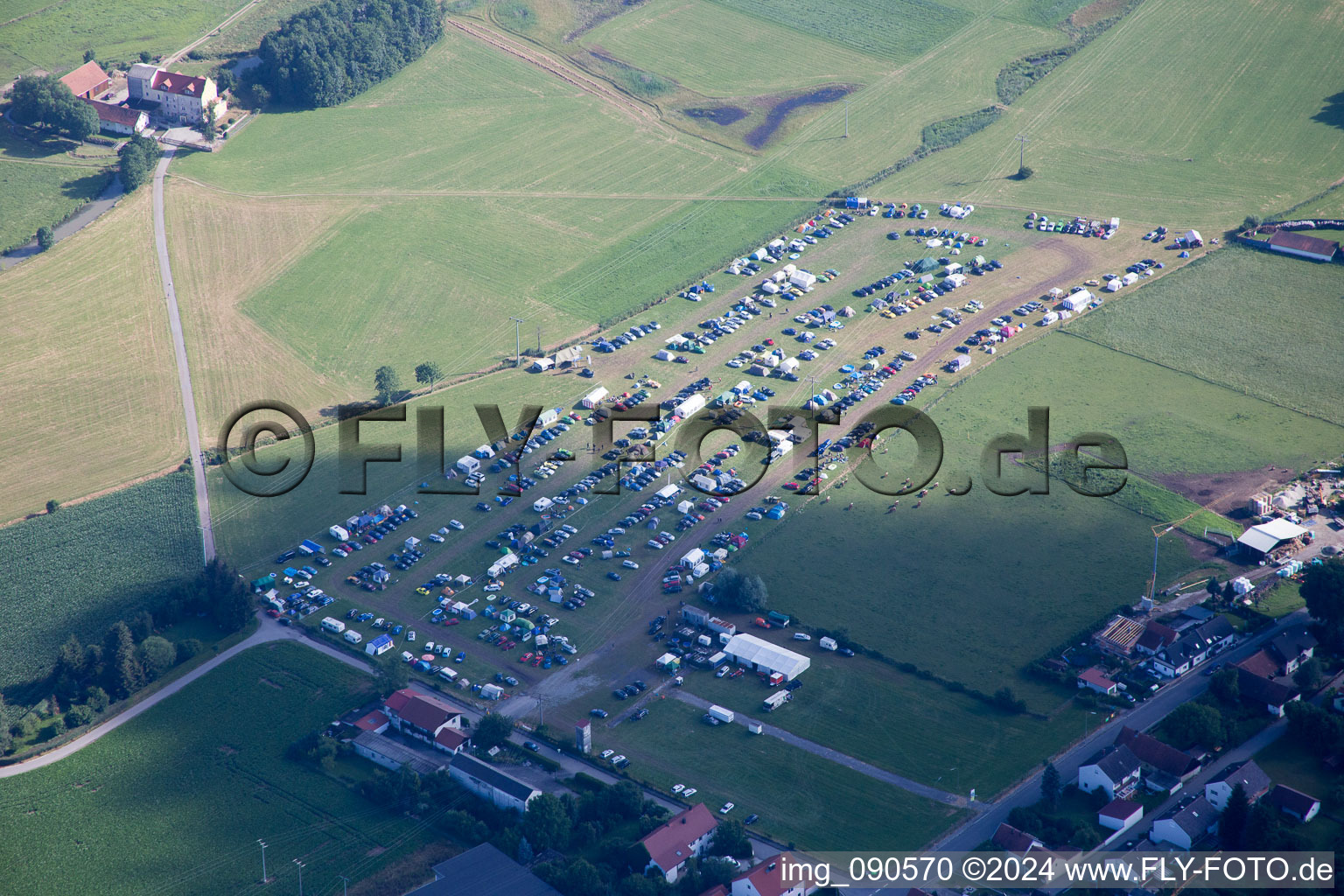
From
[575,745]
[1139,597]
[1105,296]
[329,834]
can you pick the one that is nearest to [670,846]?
[575,745]

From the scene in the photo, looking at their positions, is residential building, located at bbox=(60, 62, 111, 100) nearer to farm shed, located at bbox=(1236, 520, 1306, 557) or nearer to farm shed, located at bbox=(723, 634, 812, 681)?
farm shed, located at bbox=(723, 634, 812, 681)

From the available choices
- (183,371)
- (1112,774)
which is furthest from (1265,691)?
(183,371)

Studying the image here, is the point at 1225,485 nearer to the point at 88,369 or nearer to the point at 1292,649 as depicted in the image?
the point at 1292,649

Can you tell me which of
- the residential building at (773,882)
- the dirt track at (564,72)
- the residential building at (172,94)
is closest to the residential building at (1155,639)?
the residential building at (773,882)

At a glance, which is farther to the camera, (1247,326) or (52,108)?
(52,108)

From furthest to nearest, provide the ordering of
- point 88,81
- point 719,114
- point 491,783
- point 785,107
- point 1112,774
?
Result: point 785,107 → point 719,114 → point 88,81 → point 491,783 → point 1112,774

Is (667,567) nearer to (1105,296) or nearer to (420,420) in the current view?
(420,420)

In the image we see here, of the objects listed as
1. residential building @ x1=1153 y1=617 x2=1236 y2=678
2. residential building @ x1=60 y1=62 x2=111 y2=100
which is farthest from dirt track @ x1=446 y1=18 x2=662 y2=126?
residential building @ x1=1153 y1=617 x2=1236 y2=678
